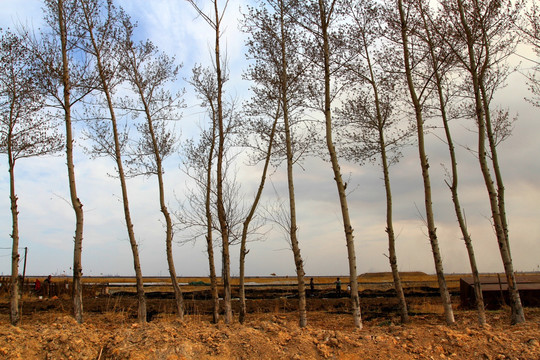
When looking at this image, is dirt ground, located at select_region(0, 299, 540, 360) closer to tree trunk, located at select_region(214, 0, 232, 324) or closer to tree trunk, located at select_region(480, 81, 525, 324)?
tree trunk, located at select_region(480, 81, 525, 324)

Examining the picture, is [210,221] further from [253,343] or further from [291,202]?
[253,343]

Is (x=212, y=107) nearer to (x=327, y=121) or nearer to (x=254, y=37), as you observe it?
(x=254, y=37)

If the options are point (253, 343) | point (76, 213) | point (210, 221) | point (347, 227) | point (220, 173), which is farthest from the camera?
point (210, 221)

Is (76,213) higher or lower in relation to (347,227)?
higher

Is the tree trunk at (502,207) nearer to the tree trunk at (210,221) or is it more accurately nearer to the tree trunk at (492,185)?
the tree trunk at (492,185)

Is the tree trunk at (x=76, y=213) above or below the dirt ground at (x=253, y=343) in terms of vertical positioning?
above

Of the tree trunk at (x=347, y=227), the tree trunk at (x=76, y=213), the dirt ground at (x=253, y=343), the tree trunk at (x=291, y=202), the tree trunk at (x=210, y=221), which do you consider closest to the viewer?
the dirt ground at (x=253, y=343)

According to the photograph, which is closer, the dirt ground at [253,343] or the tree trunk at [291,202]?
the dirt ground at [253,343]

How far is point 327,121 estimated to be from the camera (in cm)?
1143

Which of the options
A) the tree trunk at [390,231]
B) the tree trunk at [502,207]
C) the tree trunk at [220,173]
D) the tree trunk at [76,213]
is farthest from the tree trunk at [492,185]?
the tree trunk at [76,213]

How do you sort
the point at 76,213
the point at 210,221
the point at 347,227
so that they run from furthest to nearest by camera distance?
the point at 210,221, the point at 76,213, the point at 347,227

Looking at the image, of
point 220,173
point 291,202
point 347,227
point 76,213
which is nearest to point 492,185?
point 347,227

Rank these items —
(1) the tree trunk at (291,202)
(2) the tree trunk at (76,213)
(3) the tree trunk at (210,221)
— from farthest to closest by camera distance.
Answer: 1. (3) the tree trunk at (210,221)
2. (1) the tree trunk at (291,202)
3. (2) the tree trunk at (76,213)

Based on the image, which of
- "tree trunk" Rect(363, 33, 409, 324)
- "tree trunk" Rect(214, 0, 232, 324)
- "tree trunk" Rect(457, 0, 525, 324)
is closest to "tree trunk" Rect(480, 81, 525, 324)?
"tree trunk" Rect(457, 0, 525, 324)
